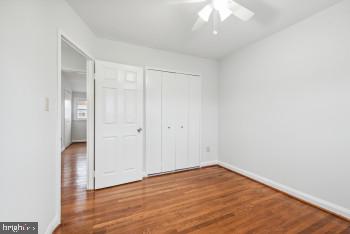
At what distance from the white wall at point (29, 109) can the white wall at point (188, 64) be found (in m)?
0.97

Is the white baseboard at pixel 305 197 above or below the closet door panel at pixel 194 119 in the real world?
below

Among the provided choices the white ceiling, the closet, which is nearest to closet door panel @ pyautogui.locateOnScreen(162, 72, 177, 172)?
the closet

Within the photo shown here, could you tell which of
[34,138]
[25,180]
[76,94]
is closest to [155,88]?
[34,138]

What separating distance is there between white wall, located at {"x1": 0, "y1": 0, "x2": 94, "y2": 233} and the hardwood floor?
484 mm

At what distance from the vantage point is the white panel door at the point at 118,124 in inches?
94.0

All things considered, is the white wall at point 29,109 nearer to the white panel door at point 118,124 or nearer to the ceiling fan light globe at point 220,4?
the white panel door at point 118,124

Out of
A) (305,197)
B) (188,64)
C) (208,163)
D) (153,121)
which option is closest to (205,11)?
(188,64)

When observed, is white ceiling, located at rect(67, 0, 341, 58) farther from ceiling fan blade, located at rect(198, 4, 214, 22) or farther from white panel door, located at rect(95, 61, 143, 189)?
white panel door, located at rect(95, 61, 143, 189)

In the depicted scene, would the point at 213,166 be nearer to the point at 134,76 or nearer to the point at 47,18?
the point at 134,76

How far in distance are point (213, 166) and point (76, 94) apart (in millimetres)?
6300

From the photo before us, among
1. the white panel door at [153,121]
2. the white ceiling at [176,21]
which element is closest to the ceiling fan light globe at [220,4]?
the white ceiling at [176,21]

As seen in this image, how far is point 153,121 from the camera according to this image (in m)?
2.89

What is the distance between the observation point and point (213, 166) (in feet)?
11.4

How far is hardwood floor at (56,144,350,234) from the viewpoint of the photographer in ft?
5.13
